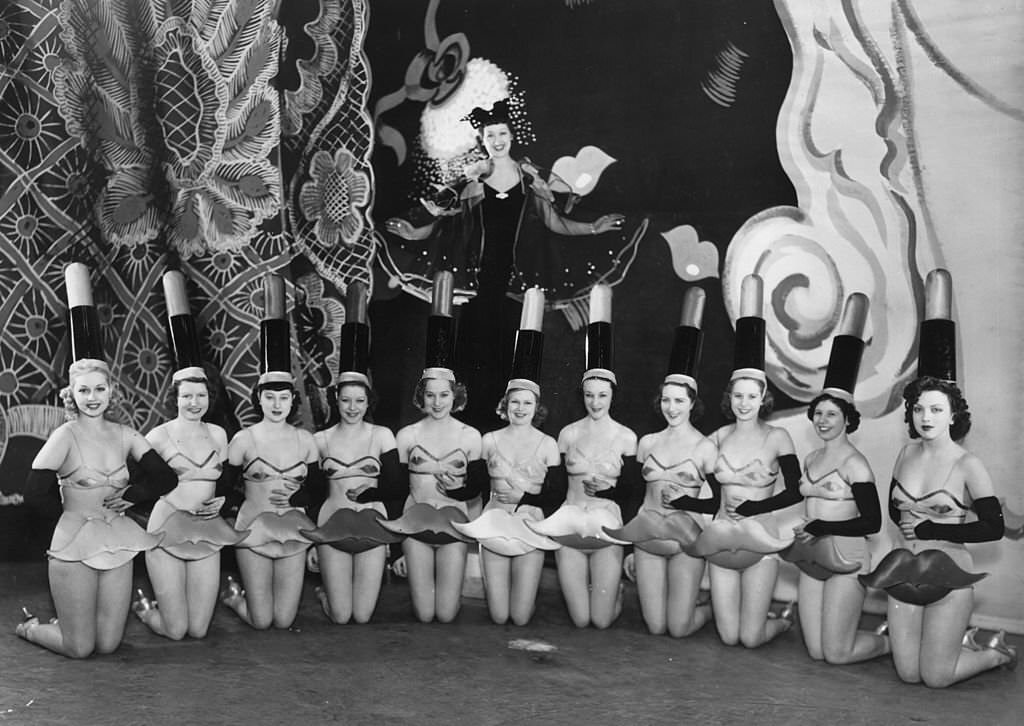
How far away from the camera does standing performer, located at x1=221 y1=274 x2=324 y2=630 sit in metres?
4.20

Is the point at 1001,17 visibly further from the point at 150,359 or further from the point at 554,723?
the point at 150,359

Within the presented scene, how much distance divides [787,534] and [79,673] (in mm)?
2469

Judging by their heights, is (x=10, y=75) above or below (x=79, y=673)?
above

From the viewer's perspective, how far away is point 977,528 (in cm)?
360

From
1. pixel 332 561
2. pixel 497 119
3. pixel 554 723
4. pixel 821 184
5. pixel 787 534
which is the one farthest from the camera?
pixel 497 119

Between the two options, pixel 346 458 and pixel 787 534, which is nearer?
pixel 787 534

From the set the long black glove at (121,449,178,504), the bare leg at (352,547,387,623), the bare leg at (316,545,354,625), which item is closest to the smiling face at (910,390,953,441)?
the bare leg at (352,547,387,623)

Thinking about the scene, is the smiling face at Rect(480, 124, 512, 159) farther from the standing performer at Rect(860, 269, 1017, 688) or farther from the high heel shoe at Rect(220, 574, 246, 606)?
the high heel shoe at Rect(220, 574, 246, 606)

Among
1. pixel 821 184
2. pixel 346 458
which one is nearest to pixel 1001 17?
pixel 821 184

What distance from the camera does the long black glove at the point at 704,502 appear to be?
409 centimetres

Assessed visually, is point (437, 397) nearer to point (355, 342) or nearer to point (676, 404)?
point (355, 342)

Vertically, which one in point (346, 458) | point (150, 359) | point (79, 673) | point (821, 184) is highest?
point (821, 184)

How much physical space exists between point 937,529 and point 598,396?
4.22 ft

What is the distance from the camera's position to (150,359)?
509 centimetres
